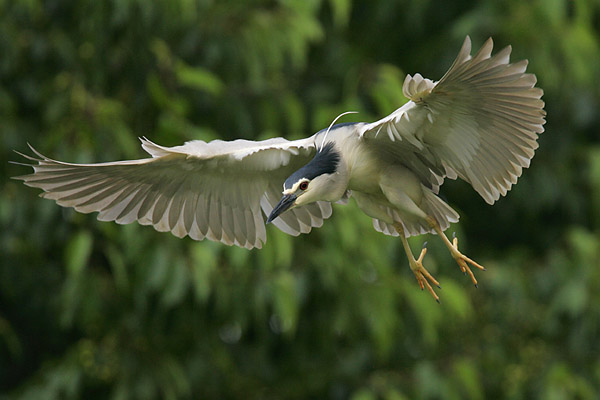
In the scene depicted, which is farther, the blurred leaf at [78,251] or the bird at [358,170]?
the blurred leaf at [78,251]

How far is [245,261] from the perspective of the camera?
5.06 meters

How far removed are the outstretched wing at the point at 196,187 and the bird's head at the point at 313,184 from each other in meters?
0.26

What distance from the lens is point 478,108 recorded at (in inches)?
108

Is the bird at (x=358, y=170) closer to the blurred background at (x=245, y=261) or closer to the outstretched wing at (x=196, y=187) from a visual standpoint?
the outstretched wing at (x=196, y=187)

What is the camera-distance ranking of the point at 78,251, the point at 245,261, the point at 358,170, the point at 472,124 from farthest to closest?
the point at 245,261 < the point at 78,251 < the point at 358,170 < the point at 472,124

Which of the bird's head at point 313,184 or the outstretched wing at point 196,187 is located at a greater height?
the outstretched wing at point 196,187

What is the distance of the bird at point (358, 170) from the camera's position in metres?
2.69

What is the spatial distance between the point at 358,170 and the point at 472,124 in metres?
0.37

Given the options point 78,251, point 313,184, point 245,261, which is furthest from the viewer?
point 245,261

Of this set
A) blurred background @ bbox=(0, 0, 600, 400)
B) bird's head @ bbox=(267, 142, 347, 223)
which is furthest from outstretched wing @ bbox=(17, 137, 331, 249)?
blurred background @ bbox=(0, 0, 600, 400)

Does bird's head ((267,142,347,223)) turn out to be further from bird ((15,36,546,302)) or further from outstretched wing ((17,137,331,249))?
outstretched wing ((17,137,331,249))

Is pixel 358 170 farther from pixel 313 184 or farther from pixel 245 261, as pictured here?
pixel 245 261

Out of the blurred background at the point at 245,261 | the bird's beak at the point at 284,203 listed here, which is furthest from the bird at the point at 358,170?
the blurred background at the point at 245,261

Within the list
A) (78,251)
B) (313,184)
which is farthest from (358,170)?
(78,251)
